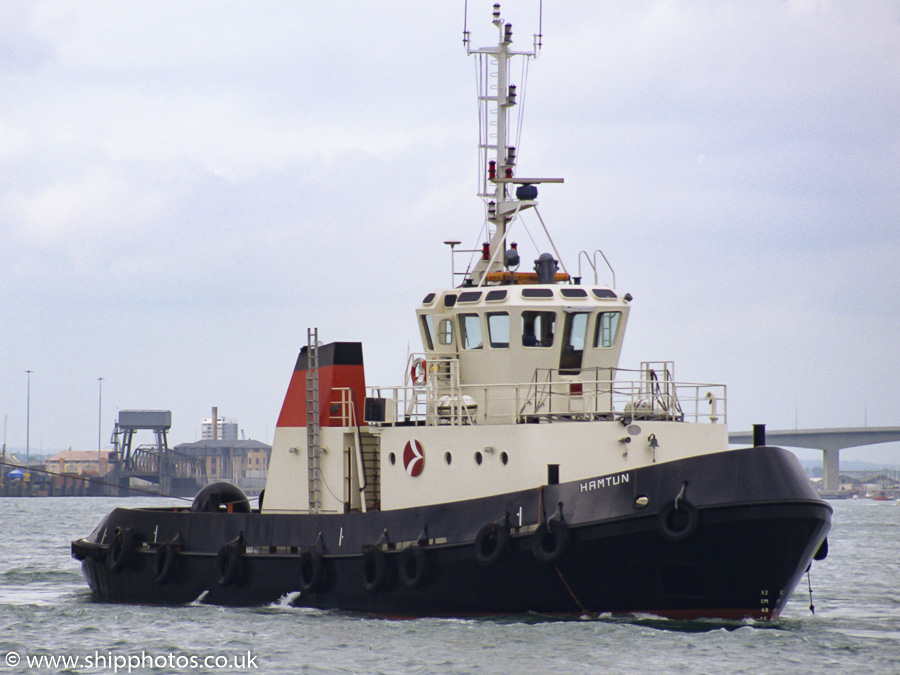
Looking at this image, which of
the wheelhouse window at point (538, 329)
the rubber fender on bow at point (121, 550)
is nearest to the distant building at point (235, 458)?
the rubber fender on bow at point (121, 550)

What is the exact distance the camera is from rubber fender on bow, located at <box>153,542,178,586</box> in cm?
1642

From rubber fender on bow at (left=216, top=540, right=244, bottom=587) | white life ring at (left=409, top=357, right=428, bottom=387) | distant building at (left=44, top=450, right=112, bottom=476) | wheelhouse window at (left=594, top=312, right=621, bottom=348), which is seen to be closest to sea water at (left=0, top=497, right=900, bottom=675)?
rubber fender on bow at (left=216, top=540, right=244, bottom=587)

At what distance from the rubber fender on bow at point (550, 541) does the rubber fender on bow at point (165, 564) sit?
230 inches

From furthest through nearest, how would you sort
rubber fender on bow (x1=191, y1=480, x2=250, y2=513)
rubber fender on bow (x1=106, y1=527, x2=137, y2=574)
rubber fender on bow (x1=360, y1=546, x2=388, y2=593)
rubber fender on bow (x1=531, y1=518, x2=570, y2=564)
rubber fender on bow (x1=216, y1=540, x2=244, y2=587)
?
1. rubber fender on bow (x1=191, y1=480, x2=250, y2=513)
2. rubber fender on bow (x1=106, y1=527, x2=137, y2=574)
3. rubber fender on bow (x1=216, y1=540, x2=244, y2=587)
4. rubber fender on bow (x1=360, y1=546, x2=388, y2=593)
5. rubber fender on bow (x1=531, y1=518, x2=570, y2=564)

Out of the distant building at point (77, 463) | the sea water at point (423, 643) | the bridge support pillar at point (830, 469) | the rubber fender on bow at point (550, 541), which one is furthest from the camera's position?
the distant building at point (77, 463)

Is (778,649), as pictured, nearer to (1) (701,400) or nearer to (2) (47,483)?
(1) (701,400)

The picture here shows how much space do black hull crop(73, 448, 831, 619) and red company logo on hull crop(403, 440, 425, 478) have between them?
0.69m

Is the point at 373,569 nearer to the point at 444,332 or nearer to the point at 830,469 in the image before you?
the point at 444,332

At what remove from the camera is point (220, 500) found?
17.8 metres

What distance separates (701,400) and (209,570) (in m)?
6.83

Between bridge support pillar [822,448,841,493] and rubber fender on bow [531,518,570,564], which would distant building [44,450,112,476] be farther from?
rubber fender on bow [531,518,570,564]

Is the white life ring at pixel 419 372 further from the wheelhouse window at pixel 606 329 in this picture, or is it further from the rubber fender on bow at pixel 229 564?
the rubber fender on bow at pixel 229 564

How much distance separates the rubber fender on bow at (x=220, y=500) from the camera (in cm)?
1752

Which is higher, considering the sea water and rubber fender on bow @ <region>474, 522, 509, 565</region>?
rubber fender on bow @ <region>474, 522, 509, 565</region>
